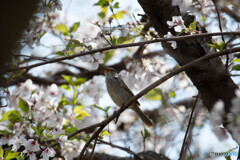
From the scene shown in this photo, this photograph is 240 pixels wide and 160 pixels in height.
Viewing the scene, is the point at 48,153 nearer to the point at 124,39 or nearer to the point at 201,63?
the point at 124,39

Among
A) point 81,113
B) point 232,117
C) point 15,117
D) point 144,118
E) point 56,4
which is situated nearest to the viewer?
point 232,117

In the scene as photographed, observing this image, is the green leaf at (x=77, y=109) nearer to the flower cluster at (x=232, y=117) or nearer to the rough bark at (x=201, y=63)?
the rough bark at (x=201, y=63)

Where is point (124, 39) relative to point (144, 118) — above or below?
above

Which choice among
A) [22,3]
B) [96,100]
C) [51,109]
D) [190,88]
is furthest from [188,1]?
[190,88]

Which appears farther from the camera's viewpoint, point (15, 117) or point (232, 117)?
point (15, 117)

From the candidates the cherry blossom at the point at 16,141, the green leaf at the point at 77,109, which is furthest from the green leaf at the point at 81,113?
the cherry blossom at the point at 16,141

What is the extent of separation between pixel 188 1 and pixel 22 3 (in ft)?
4.64

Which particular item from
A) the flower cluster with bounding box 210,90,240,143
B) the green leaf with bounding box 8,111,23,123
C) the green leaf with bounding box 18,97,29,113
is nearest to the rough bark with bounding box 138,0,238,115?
the flower cluster with bounding box 210,90,240,143

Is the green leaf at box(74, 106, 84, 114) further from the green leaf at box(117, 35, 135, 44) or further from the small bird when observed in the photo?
the green leaf at box(117, 35, 135, 44)

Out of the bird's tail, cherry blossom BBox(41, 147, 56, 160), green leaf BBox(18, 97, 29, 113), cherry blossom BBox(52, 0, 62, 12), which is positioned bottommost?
the bird's tail

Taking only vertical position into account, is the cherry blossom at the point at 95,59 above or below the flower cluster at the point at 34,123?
above

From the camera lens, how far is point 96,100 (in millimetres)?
3328

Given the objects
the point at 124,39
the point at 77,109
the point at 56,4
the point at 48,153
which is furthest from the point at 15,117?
the point at 124,39

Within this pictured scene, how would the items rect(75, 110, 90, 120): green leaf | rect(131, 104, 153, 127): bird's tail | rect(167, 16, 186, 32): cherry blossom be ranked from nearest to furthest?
1. rect(167, 16, 186, 32): cherry blossom
2. rect(75, 110, 90, 120): green leaf
3. rect(131, 104, 153, 127): bird's tail
